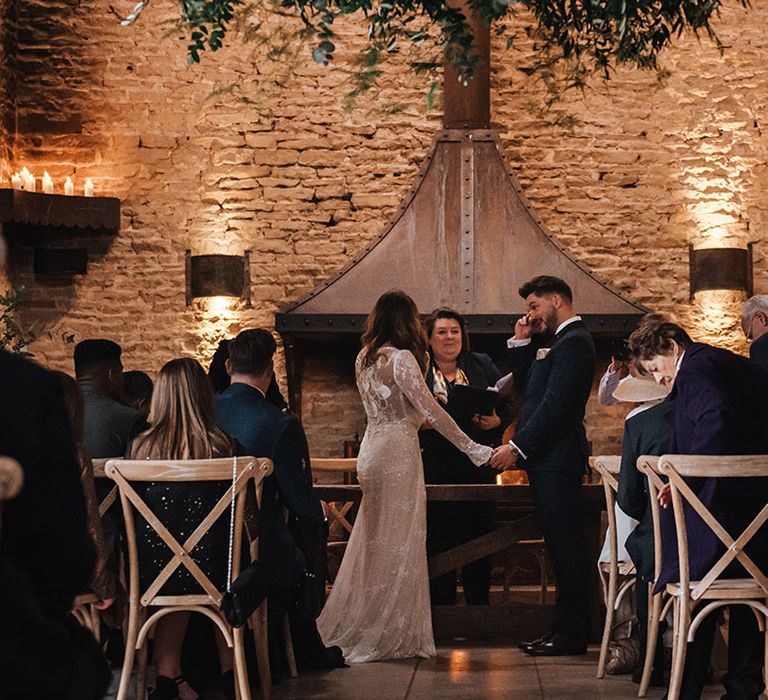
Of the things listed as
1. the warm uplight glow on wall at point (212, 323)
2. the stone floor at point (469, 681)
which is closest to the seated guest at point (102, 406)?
the stone floor at point (469, 681)

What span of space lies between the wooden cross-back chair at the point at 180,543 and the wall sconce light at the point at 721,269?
18.3 ft

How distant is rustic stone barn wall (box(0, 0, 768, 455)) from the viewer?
8.86m

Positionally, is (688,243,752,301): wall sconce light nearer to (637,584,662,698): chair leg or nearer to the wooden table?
the wooden table

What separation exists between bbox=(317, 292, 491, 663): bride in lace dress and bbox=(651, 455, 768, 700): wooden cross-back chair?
5.27 feet

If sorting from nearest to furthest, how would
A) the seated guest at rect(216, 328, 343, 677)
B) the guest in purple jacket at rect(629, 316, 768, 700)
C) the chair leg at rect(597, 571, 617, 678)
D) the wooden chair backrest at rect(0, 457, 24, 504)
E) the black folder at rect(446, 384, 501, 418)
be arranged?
1. the wooden chair backrest at rect(0, 457, 24, 504)
2. the guest in purple jacket at rect(629, 316, 768, 700)
3. the seated guest at rect(216, 328, 343, 677)
4. the chair leg at rect(597, 571, 617, 678)
5. the black folder at rect(446, 384, 501, 418)

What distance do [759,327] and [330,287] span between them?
3700mm

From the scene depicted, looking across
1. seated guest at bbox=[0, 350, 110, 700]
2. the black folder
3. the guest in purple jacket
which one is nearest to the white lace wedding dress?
the black folder

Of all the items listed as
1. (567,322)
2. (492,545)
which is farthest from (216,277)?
(567,322)

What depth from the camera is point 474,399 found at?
5.74 meters

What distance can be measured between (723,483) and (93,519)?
1.85 m

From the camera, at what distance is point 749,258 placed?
8.84 meters

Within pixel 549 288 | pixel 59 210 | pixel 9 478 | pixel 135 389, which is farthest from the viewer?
pixel 59 210

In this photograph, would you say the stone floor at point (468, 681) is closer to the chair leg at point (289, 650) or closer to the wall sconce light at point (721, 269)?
the chair leg at point (289, 650)

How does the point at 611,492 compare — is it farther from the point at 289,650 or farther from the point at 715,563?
the point at 289,650
